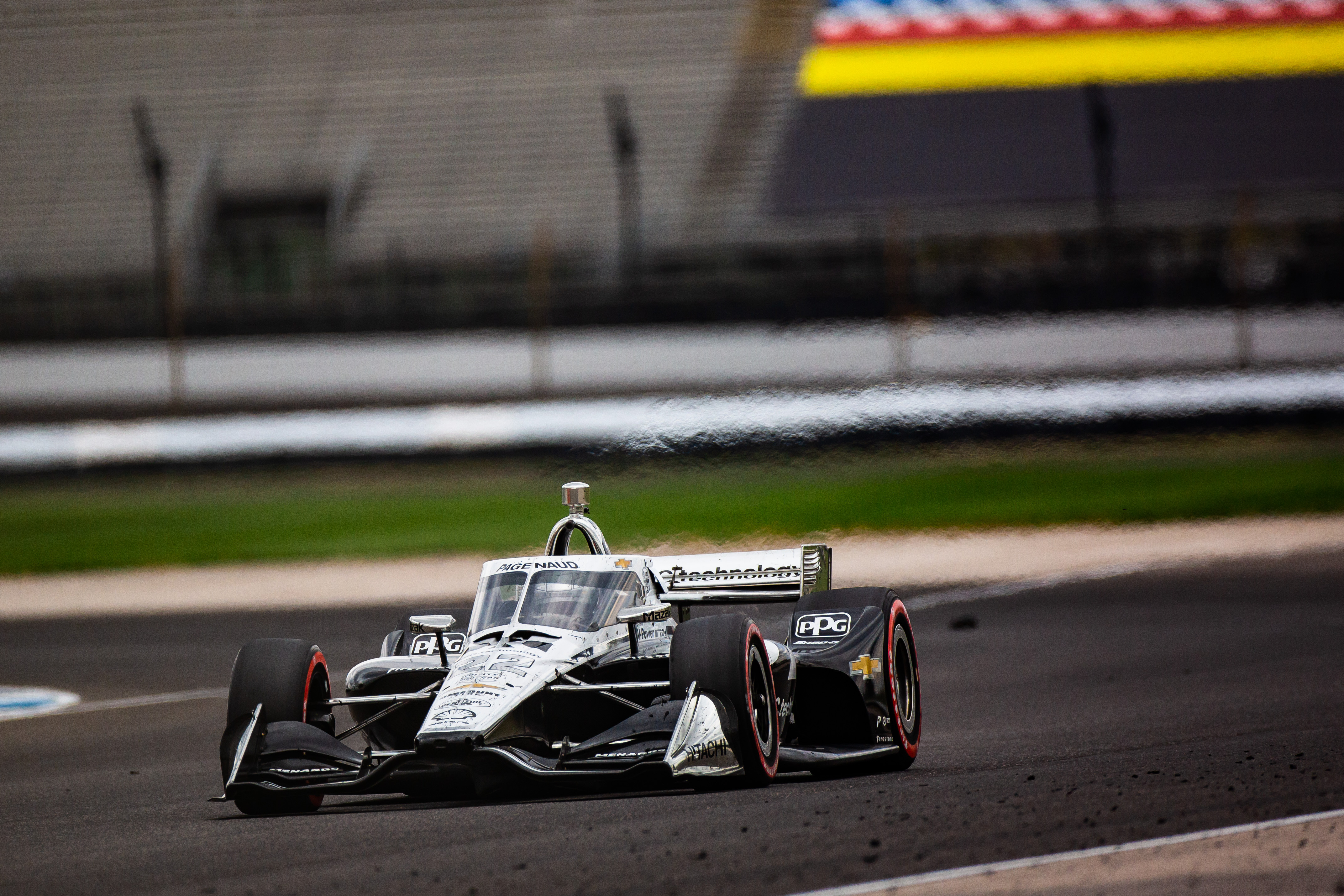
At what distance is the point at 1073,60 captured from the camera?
33812 mm

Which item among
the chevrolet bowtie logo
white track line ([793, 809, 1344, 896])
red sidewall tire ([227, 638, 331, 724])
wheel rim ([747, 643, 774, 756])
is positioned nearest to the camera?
white track line ([793, 809, 1344, 896])

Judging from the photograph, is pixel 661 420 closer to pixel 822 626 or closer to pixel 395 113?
pixel 822 626

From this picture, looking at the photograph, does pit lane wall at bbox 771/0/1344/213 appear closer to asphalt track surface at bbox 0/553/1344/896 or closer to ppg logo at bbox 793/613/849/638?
asphalt track surface at bbox 0/553/1344/896

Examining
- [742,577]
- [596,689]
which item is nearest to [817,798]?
[596,689]

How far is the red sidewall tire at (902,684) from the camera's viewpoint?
769 centimetres

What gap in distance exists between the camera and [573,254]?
27047 mm

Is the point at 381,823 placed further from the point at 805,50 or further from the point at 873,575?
the point at 805,50

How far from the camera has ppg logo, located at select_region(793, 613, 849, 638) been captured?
780cm

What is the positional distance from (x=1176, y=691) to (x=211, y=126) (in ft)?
86.5

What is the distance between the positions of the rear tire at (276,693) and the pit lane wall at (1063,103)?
76.4ft

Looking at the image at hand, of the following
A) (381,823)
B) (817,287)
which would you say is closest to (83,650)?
(381,823)

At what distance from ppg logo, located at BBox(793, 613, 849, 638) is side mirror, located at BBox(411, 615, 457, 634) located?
57.3 inches

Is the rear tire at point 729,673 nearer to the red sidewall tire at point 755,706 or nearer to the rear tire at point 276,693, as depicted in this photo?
the red sidewall tire at point 755,706

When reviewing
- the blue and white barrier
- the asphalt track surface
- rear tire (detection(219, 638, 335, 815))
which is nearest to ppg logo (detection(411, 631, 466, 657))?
rear tire (detection(219, 638, 335, 815))
